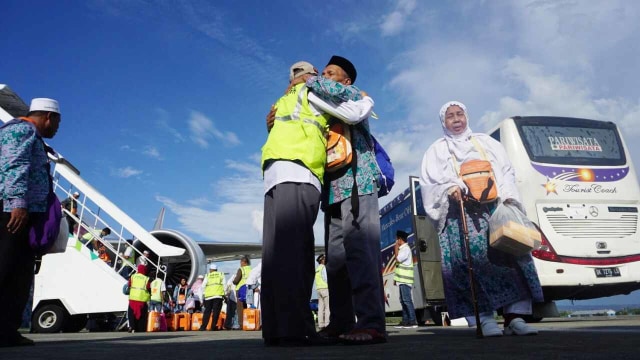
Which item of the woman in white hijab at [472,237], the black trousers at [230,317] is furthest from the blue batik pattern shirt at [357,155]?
the black trousers at [230,317]

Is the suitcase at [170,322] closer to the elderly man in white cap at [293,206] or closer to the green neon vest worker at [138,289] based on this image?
the green neon vest worker at [138,289]

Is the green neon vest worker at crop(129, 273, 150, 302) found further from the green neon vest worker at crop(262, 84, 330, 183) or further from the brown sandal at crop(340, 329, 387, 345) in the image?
the brown sandal at crop(340, 329, 387, 345)

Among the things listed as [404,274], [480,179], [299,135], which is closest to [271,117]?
[299,135]

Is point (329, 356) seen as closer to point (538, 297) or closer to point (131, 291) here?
point (538, 297)

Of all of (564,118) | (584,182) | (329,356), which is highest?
(564,118)

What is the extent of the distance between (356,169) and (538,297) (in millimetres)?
1733

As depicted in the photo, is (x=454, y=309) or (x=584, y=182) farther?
(x=584, y=182)

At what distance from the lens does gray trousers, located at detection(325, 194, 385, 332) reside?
10.4 feet

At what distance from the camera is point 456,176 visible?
4238 mm

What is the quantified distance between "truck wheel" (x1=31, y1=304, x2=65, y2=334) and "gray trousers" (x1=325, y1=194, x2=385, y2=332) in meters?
8.76

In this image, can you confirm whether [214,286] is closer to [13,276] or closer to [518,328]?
[13,276]

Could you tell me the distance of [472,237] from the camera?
4.09 meters

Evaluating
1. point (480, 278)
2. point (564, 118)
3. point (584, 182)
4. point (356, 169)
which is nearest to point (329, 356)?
point (356, 169)

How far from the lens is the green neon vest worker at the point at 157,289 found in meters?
11.6
